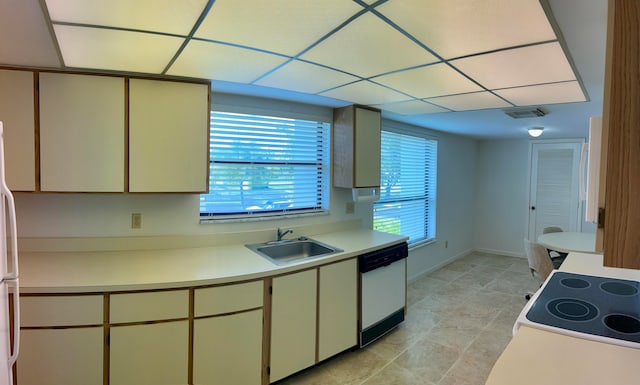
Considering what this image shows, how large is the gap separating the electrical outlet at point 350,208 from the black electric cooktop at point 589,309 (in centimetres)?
203

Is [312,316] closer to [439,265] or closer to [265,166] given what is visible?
[265,166]

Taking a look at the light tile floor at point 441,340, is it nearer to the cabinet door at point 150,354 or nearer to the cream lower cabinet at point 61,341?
the cabinet door at point 150,354

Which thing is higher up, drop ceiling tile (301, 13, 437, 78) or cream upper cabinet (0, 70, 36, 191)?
drop ceiling tile (301, 13, 437, 78)

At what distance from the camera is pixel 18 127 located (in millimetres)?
1911

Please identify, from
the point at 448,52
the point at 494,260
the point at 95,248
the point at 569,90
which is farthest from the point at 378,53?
the point at 494,260

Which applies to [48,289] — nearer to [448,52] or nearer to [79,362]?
[79,362]

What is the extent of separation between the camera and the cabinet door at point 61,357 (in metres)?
1.71

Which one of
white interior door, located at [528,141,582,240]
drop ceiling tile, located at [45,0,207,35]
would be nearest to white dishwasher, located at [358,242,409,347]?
drop ceiling tile, located at [45,0,207,35]

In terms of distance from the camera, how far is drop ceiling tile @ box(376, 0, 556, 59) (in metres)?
1.21

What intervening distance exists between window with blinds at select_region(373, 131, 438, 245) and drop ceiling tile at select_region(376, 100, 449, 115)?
2.31 ft

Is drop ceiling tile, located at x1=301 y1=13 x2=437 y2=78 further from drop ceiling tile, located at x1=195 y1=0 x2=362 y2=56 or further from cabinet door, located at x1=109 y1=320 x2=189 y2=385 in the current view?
cabinet door, located at x1=109 y1=320 x2=189 y2=385

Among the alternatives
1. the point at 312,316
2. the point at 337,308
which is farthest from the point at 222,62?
the point at 337,308

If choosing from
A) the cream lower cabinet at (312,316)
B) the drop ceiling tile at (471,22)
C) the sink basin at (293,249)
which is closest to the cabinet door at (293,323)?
the cream lower cabinet at (312,316)

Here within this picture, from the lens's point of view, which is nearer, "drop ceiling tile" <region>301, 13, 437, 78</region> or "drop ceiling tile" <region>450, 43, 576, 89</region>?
"drop ceiling tile" <region>301, 13, 437, 78</region>
